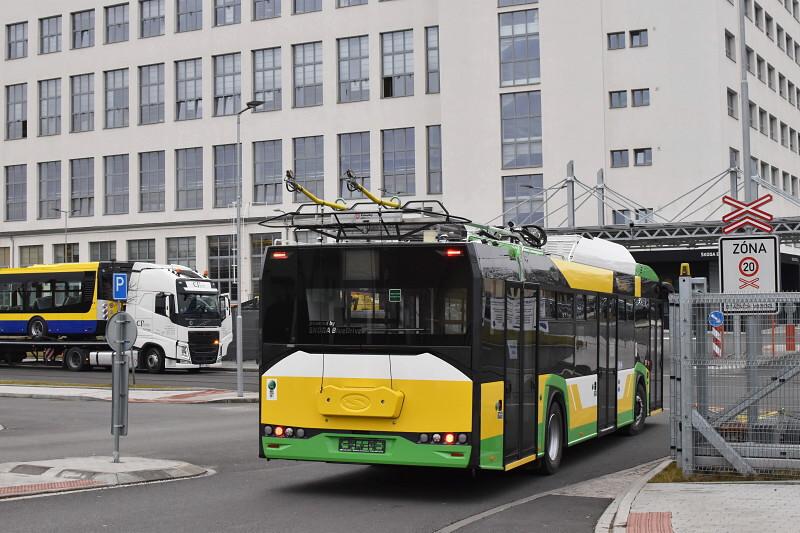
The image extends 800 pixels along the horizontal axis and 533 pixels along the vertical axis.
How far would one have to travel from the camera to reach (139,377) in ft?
119

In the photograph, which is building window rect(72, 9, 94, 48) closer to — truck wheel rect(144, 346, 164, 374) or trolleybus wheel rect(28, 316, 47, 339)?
trolleybus wheel rect(28, 316, 47, 339)

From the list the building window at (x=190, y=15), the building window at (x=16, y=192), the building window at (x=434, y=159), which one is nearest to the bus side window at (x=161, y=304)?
the building window at (x=434, y=159)

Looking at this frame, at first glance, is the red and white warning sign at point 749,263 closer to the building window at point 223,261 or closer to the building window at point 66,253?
the building window at point 223,261

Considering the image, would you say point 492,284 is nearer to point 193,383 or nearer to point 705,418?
point 705,418

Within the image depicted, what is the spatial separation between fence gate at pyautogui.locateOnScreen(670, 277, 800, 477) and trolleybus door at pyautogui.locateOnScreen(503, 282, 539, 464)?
1554 mm

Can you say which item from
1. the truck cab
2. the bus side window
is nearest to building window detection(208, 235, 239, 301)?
the truck cab

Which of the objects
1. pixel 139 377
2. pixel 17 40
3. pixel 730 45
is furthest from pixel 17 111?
pixel 730 45

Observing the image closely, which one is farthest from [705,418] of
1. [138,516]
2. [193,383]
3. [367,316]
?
[193,383]

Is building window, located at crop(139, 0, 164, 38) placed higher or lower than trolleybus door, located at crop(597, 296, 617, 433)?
higher

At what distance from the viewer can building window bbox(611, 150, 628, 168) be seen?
57.8 m

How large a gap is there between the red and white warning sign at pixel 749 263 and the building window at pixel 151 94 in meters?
58.7

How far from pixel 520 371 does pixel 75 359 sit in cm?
3121

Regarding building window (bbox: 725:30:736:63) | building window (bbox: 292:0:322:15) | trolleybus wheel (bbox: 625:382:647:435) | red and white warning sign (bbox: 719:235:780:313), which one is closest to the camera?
red and white warning sign (bbox: 719:235:780:313)

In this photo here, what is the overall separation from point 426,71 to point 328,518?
5378cm
